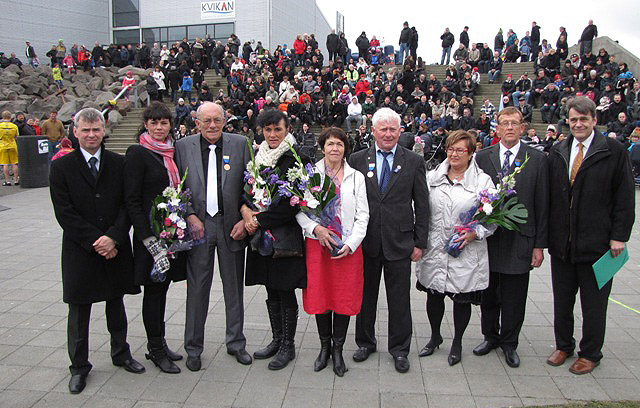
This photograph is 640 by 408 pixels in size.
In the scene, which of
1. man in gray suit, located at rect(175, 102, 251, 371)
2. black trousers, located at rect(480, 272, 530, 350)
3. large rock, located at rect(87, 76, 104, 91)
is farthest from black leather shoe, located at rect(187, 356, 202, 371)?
large rock, located at rect(87, 76, 104, 91)

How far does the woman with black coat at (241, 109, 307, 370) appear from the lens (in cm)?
378

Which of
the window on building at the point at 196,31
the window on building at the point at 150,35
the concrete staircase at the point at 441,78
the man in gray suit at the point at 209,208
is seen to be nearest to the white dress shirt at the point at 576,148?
the man in gray suit at the point at 209,208

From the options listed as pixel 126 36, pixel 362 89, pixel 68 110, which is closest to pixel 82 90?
pixel 68 110

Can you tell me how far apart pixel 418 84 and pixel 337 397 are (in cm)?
1743

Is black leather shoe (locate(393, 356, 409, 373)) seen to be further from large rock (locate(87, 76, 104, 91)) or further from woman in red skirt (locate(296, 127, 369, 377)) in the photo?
large rock (locate(87, 76, 104, 91))

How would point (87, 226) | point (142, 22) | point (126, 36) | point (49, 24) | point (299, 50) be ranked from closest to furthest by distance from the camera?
point (87, 226)
point (299, 50)
point (49, 24)
point (142, 22)
point (126, 36)

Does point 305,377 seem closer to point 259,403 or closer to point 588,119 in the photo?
point 259,403

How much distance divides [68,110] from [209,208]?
62.2ft

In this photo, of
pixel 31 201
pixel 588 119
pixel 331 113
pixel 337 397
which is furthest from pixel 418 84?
pixel 337 397

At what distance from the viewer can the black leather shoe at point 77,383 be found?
3.54 m

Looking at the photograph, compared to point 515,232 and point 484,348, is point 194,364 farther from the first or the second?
point 515,232

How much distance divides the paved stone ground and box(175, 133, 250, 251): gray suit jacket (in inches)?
43.4

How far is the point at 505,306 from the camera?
13.4 ft

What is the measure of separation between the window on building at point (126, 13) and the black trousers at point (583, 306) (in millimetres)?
32896
